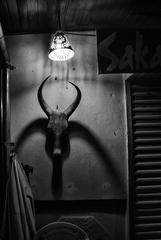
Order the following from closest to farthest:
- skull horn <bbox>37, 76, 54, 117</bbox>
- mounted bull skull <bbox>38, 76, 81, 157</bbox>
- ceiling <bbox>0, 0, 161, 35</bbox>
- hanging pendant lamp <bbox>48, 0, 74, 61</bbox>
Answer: ceiling <bbox>0, 0, 161, 35</bbox> → hanging pendant lamp <bbox>48, 0, 74, 61</bbox> → mounted bull skull <bbox>38, 76, 81, 157</bbox> → skull horn <bbox>37, 76, 54, 117</bbox>

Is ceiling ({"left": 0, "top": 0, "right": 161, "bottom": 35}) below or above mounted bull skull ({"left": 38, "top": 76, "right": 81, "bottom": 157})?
above

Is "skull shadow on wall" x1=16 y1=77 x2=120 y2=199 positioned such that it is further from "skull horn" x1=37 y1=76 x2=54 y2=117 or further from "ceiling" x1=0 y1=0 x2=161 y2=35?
"ceiling" x1=0 y1=0 x2=161 y2=35

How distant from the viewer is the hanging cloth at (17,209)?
185 inches

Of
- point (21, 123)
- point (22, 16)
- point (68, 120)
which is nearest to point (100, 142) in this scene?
point (68, 120)

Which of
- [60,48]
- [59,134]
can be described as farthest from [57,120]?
[60,48]

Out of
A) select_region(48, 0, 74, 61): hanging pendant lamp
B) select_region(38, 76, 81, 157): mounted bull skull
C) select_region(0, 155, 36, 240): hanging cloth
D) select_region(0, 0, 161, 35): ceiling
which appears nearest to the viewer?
select_region(0, 155, 36, 240): hanging cloth

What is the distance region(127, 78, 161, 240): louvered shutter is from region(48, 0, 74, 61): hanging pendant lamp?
146 cm

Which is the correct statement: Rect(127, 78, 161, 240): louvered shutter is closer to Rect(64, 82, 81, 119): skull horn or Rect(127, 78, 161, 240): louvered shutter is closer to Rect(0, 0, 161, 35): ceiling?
Rect(64, 82, 81, 119): skull horn

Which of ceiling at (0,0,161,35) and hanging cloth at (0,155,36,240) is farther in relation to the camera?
ceiling at (0,0,161,35)

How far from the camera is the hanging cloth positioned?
185 inches

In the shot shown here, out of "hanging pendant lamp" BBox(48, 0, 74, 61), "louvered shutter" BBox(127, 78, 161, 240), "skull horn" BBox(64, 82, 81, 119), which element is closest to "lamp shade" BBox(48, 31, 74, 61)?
"hanging pendant lamp" BBox(48, 0, 74, 61)

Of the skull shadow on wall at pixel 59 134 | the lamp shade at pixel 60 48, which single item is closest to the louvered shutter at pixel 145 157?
the skull shadow on wall at pixel 59 134

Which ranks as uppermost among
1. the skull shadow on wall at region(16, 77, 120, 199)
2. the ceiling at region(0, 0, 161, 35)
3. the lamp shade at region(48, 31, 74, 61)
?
the ceiling at region(0, 0, 161, 35)

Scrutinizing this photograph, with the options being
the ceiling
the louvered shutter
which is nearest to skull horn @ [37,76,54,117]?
the ceiling
